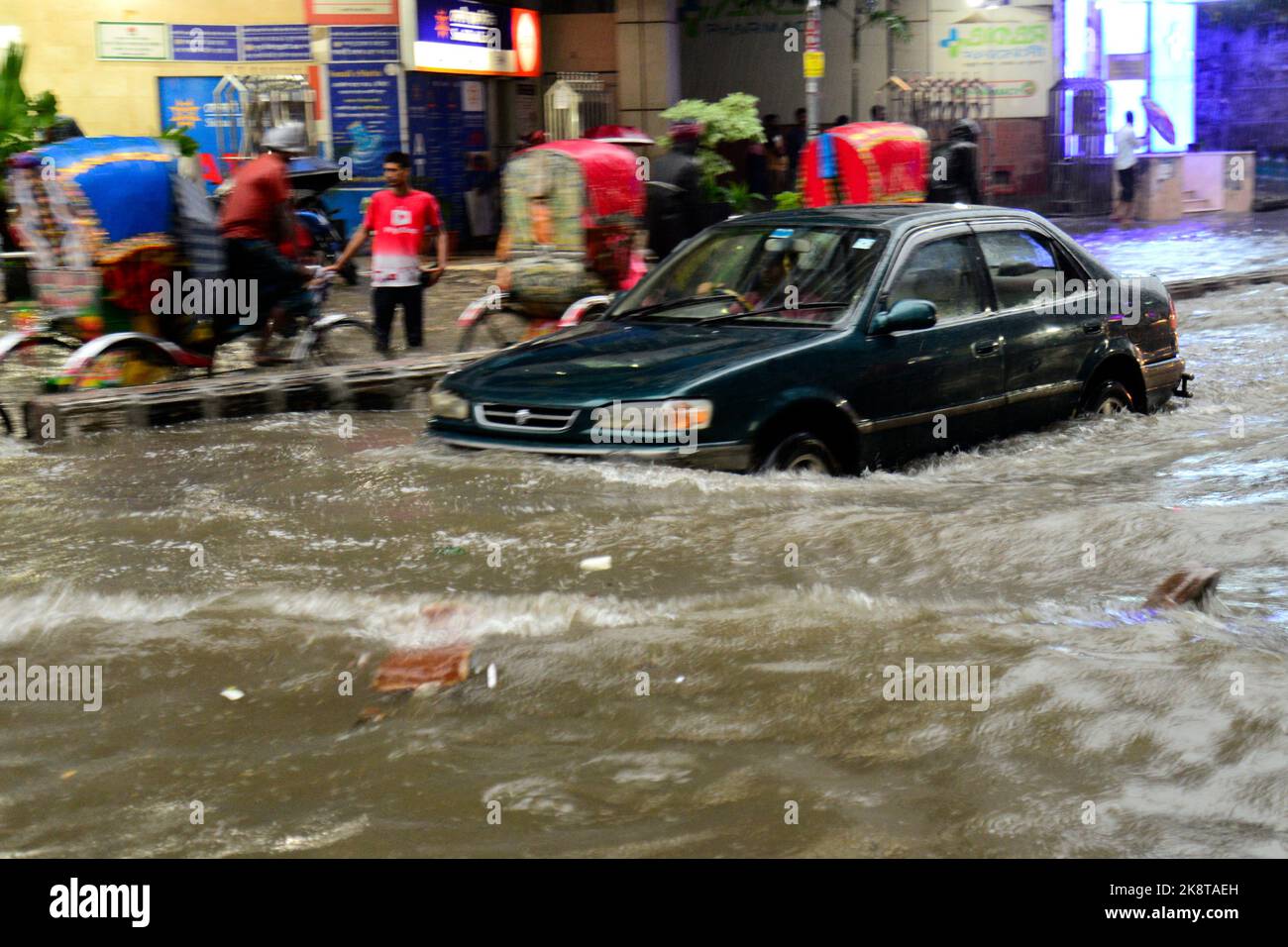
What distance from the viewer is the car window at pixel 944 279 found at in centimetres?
765

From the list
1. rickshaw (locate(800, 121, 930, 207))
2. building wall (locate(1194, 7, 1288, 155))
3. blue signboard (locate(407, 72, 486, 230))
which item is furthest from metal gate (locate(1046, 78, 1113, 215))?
rickshaw (locate(800, 121, 930, 207))

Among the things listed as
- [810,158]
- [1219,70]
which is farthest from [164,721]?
[1219,70]

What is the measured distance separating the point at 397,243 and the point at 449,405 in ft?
14.8

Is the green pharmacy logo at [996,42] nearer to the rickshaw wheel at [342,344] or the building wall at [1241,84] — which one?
the building wall at [1241,84]

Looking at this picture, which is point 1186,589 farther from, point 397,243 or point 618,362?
point 397,243

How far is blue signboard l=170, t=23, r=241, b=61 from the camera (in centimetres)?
2166

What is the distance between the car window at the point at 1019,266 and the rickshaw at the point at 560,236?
386 cm

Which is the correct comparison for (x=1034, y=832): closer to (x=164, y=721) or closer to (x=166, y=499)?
(x=164, y=721)

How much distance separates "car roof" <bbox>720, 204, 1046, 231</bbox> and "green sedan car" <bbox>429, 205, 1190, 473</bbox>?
0.02 metres

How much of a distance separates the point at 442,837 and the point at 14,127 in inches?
572

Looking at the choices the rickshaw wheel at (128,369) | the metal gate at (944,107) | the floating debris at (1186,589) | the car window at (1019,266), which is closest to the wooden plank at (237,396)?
the rickshaw wheel at (128,369)

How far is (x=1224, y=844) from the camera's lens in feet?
12.1

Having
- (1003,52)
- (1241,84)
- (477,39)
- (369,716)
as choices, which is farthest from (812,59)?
(1241,84)

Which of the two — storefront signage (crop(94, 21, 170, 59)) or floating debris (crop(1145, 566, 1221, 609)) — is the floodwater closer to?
floating debris (crop(1145, 566, 1221, 609))
